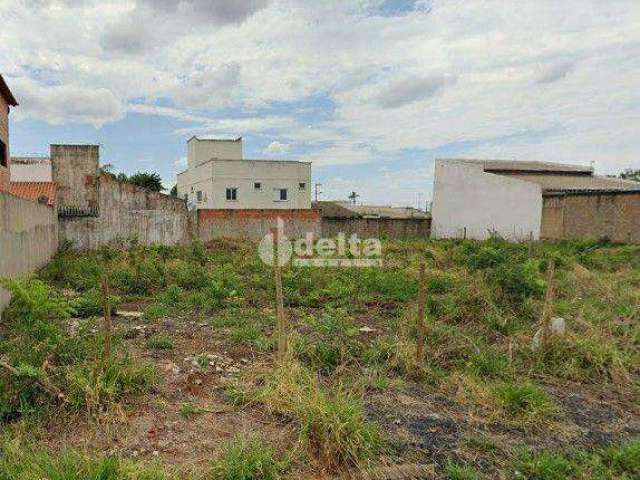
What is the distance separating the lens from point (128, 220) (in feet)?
53.6

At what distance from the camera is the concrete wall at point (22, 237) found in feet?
21.3

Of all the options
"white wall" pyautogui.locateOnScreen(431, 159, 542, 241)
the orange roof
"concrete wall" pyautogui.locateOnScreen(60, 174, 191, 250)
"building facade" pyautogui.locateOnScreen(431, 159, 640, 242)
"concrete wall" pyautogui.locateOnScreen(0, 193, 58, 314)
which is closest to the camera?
"concrete wall" pyautogui.locateOnScreen(0, 193, 58, 314)

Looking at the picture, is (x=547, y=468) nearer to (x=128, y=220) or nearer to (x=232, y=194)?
(x=128, y=220)

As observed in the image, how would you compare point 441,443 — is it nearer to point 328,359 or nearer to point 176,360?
point 328,359

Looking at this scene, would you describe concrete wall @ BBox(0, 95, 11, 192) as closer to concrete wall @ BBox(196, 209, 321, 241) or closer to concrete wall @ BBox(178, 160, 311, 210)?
concrete wall @ BBox(196, 209, 321, 241)

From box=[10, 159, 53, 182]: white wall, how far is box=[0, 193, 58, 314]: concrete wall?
16.0 m

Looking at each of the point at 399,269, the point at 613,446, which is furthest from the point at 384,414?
the point at 399,269

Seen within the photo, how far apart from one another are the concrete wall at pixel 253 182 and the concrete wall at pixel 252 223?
38.1 ft

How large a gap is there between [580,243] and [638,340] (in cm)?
1097

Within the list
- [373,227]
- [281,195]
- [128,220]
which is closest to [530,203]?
[373,227]

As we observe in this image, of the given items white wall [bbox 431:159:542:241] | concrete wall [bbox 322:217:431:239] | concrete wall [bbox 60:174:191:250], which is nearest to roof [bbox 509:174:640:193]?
white wall [bbox 431:159:542:241]

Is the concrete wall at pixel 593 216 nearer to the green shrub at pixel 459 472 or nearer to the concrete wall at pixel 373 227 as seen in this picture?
the concrete wall at pixel 373 227

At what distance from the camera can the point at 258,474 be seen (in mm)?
2850

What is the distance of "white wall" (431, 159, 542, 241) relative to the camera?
19.1 metres
